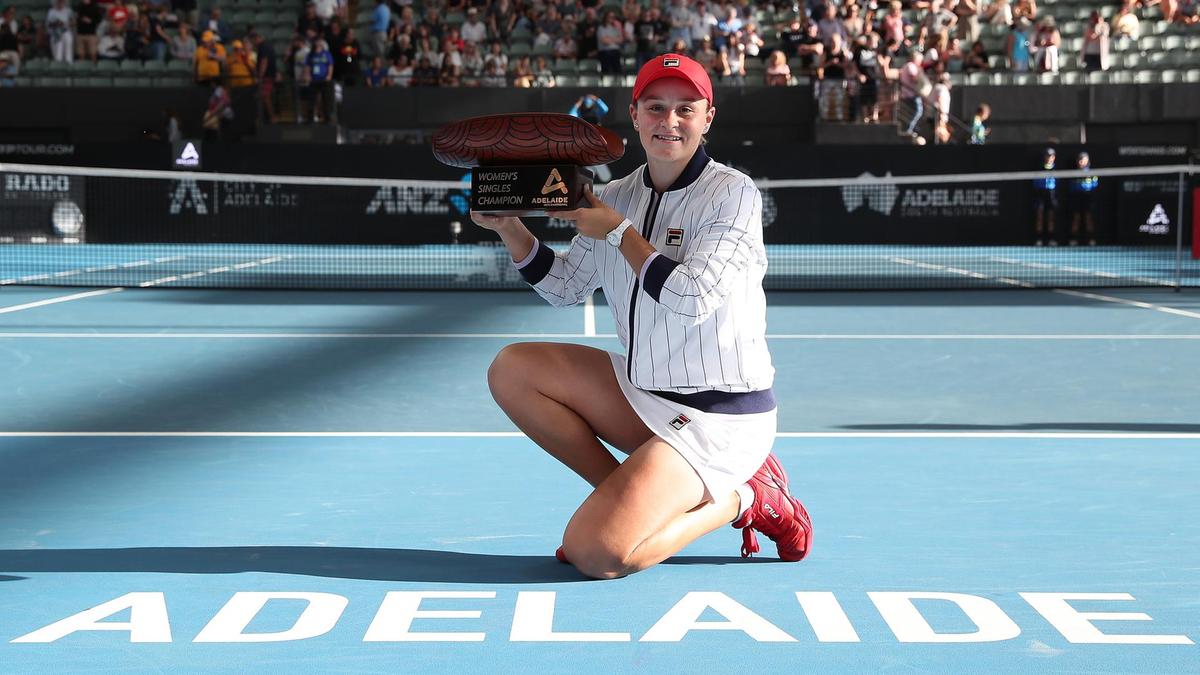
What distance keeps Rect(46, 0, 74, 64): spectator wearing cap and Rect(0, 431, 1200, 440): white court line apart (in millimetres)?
22164

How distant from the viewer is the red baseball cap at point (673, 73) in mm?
3982

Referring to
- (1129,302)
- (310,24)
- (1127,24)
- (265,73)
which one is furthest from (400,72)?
(1129,302)

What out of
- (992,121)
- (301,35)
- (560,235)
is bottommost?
(560,235)

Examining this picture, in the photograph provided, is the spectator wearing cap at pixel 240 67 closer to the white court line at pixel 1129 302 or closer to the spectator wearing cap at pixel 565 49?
the spectator wearing cap at pixel 565 49

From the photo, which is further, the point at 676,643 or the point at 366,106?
the point at 366,106

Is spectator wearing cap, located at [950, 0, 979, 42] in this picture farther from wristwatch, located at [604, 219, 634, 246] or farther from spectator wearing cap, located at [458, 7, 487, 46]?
wristwatch, located at [604, 219, 634, 246]

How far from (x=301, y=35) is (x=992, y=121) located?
471 inches

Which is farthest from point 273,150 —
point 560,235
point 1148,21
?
point 1148,21

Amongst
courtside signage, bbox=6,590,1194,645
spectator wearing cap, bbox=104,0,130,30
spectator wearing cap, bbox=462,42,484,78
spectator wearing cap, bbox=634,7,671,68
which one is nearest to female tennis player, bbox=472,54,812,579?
courtside signage, bbox=6,590,1194,645

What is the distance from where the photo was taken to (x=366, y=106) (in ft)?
81.7

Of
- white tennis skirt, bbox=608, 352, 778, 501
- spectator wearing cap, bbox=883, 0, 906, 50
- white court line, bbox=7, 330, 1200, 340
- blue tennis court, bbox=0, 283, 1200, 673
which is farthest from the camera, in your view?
spectator wearing cap, bbox=883, 0, 906, 50

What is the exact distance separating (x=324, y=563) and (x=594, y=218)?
4.01 ft

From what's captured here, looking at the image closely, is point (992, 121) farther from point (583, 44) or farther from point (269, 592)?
point (269, 592)

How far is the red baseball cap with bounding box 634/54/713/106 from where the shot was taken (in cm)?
398
